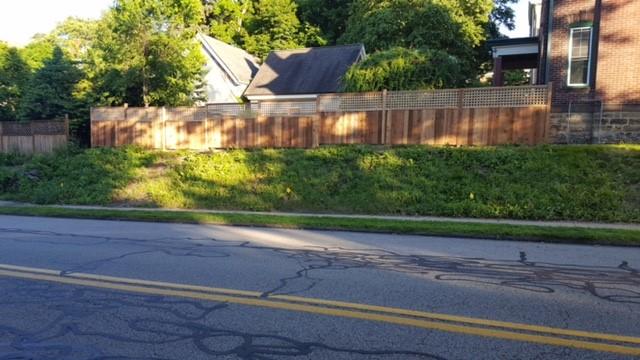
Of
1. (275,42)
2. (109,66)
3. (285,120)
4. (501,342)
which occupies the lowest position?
(501,342)

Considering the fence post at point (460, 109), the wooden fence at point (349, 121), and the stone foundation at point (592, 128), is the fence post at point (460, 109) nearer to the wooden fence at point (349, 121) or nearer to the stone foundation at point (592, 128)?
the wooden fence at point (349, 121)

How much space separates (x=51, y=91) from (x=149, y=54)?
17.9ft

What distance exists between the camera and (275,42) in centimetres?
4334

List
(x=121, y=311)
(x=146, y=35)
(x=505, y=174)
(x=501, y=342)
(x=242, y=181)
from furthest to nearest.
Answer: (x=146, y=35)
(x=242, y=181)
(x=505, y=174)
(x=121, y=311)
(x=501, y=342)

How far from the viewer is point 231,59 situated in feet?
114

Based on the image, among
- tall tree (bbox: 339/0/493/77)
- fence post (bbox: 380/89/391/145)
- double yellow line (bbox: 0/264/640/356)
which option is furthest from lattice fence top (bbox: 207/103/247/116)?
tall tree (bbox: 339/0/493/77)

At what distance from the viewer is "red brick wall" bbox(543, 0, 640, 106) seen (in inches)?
615

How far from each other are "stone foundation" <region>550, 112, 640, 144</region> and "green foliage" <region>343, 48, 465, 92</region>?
4786 millimetres

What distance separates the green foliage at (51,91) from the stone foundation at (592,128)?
2199 cm

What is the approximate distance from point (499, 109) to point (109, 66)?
1937 cm

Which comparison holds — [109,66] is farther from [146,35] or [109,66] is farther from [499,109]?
[499,109]

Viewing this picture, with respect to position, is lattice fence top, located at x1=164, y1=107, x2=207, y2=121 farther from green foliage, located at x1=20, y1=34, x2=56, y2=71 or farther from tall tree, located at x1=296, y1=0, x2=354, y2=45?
green foliage, located at x1=20, y1=34, x2=56, y2=71

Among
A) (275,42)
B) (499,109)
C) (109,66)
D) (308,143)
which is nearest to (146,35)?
(109,66)

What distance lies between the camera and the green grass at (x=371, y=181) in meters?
12.3
